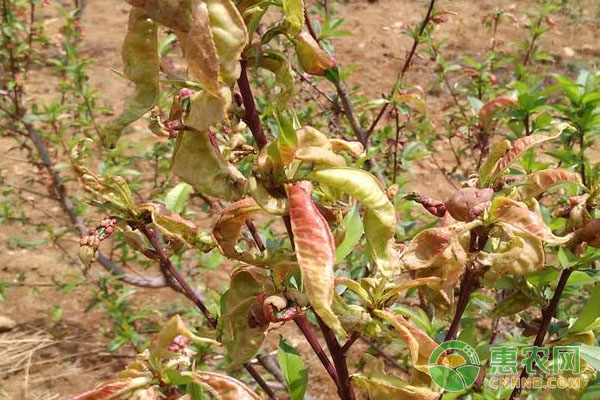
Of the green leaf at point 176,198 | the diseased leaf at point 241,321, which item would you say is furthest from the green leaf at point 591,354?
the green leaf at point 176,198

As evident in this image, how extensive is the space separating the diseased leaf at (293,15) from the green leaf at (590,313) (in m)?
0.75

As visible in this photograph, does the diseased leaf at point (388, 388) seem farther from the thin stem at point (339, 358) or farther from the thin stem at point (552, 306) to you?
the thin stem at point (552, 306)

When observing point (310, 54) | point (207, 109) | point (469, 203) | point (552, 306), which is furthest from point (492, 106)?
point (207, 109)

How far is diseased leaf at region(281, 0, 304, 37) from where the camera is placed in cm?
79

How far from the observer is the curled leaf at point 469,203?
97 cm

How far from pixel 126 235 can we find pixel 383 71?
695cm

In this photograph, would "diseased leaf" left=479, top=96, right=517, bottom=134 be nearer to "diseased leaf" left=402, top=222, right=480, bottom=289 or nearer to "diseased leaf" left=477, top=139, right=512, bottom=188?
"diseased leaf" left=477, top=139, right=512, bottom=188

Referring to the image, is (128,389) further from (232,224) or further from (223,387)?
(232,224)

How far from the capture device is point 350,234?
1.04 m

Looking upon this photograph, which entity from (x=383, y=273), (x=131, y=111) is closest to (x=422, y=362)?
(x=383, y=273)

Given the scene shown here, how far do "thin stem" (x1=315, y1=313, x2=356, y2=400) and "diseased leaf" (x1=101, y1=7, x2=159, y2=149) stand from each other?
441 millimetres

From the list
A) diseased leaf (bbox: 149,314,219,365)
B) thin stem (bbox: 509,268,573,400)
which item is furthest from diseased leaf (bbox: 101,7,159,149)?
thin stem (bbox: 509,268,573,400)

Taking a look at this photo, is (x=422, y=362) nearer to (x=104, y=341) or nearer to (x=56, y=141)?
(x=56, y=141)

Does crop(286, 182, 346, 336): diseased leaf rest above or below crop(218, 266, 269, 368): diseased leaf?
above
